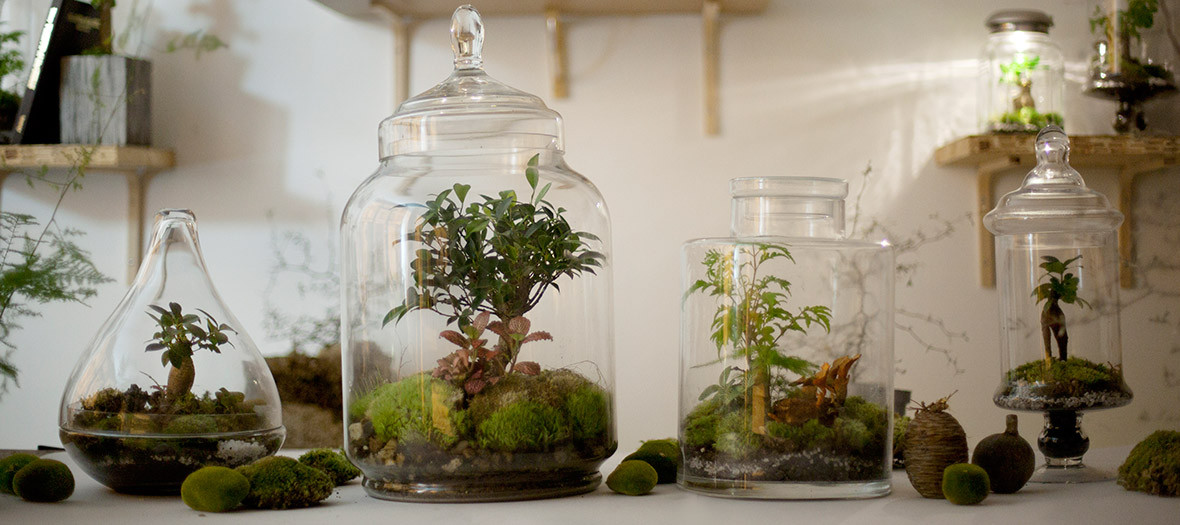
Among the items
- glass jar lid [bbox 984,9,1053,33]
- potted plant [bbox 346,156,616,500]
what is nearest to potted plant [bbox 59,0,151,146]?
potted plant [bbox 346,156,616,500]

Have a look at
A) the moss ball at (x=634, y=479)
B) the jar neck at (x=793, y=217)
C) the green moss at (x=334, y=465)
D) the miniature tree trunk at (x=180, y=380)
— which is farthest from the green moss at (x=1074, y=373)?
the miniature tree trunk at (x=180, y=380)

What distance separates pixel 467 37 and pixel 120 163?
1529 millimetres

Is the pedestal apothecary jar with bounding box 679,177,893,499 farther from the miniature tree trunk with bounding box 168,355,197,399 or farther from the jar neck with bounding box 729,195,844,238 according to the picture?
the miniature tree trunk with bounding box 168,355,197,399

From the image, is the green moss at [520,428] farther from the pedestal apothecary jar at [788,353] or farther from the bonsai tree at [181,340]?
the bonsai tree at [181,340]

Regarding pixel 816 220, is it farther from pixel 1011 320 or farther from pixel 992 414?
pixel 992 414

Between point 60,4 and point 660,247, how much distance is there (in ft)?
4.45

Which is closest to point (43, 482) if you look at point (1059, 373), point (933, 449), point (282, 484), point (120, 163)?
point (282, 484)

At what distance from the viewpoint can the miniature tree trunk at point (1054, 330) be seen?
0.81m

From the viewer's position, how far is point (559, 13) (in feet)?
7.04

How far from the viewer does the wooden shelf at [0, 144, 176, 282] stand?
6.59 ft

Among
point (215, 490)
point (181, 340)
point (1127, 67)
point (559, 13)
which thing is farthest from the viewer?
point (559, 13)

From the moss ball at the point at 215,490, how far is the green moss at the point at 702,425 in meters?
0.31

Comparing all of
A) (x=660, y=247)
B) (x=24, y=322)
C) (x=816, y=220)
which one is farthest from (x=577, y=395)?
(x=24, y=322)

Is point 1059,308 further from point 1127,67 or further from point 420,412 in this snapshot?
point 1127,67
